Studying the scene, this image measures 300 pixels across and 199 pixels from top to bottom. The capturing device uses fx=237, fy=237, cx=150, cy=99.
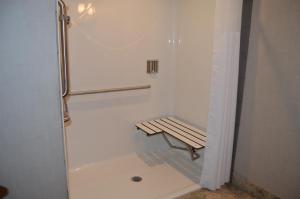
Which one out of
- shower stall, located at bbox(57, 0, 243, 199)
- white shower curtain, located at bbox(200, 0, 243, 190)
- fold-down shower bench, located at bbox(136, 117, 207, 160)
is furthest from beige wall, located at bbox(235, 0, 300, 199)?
shower stall, located at bbox(57, 0, 243, 199)

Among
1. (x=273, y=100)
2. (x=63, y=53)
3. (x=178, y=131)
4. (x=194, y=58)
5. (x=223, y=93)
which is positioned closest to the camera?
(x=63, y=53)

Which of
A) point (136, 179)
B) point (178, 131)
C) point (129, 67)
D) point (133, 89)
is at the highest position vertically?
point (129, 67)

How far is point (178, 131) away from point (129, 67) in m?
0.85

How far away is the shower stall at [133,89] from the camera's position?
7.35ft

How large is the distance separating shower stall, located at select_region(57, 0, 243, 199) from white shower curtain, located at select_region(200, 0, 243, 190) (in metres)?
0.29

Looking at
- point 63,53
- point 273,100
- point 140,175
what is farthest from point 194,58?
point 63,53

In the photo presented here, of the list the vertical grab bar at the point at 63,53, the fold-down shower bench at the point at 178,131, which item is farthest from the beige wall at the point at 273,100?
the vertical grab bar at the point at 63,53

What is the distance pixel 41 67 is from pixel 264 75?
1546mm

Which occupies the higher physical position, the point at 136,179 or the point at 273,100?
the point at 273,100

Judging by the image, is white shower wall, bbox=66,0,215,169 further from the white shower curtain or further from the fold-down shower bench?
the white shower curtain

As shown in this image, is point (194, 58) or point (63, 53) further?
point (194, 58)

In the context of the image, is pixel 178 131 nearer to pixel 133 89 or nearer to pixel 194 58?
pixel 133 89

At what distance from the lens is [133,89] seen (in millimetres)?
2602

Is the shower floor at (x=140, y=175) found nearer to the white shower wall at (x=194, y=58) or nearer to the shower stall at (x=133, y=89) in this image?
the shower stall at (x=133, y=89)
